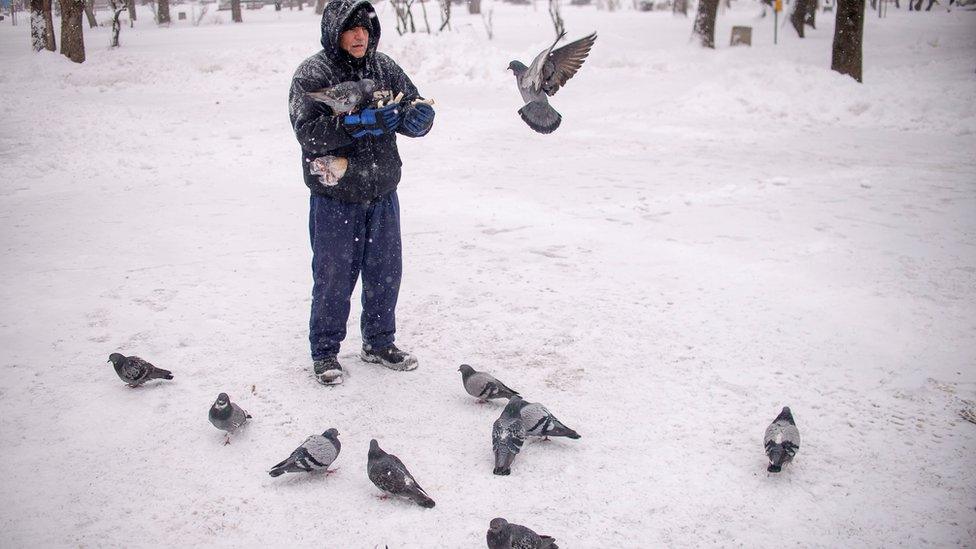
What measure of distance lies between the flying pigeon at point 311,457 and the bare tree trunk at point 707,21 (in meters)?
19.3

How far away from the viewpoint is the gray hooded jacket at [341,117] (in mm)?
3535

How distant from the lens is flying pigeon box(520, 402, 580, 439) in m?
3.25

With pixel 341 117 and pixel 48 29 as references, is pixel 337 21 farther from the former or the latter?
pixel 48 29

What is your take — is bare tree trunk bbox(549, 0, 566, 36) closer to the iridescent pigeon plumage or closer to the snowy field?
the snowy field

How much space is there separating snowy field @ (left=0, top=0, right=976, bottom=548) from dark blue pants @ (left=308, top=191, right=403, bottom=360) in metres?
0.33

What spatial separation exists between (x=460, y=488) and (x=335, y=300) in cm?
144

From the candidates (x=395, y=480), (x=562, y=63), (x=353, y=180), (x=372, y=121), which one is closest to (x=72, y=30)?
(x=353, y=180)

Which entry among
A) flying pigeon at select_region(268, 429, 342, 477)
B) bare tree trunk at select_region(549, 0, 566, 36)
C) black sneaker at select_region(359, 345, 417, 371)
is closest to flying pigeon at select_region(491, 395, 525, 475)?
flying pigeon at select_region(268, 429, 342, 477)

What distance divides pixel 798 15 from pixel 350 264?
918 inches

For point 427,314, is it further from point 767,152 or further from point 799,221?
point 767,152

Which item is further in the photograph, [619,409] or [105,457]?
[619,409]

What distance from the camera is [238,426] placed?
3.38 meters

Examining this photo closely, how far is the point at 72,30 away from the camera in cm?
1712

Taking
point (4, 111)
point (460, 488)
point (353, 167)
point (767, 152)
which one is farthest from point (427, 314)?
point (4, 111)
